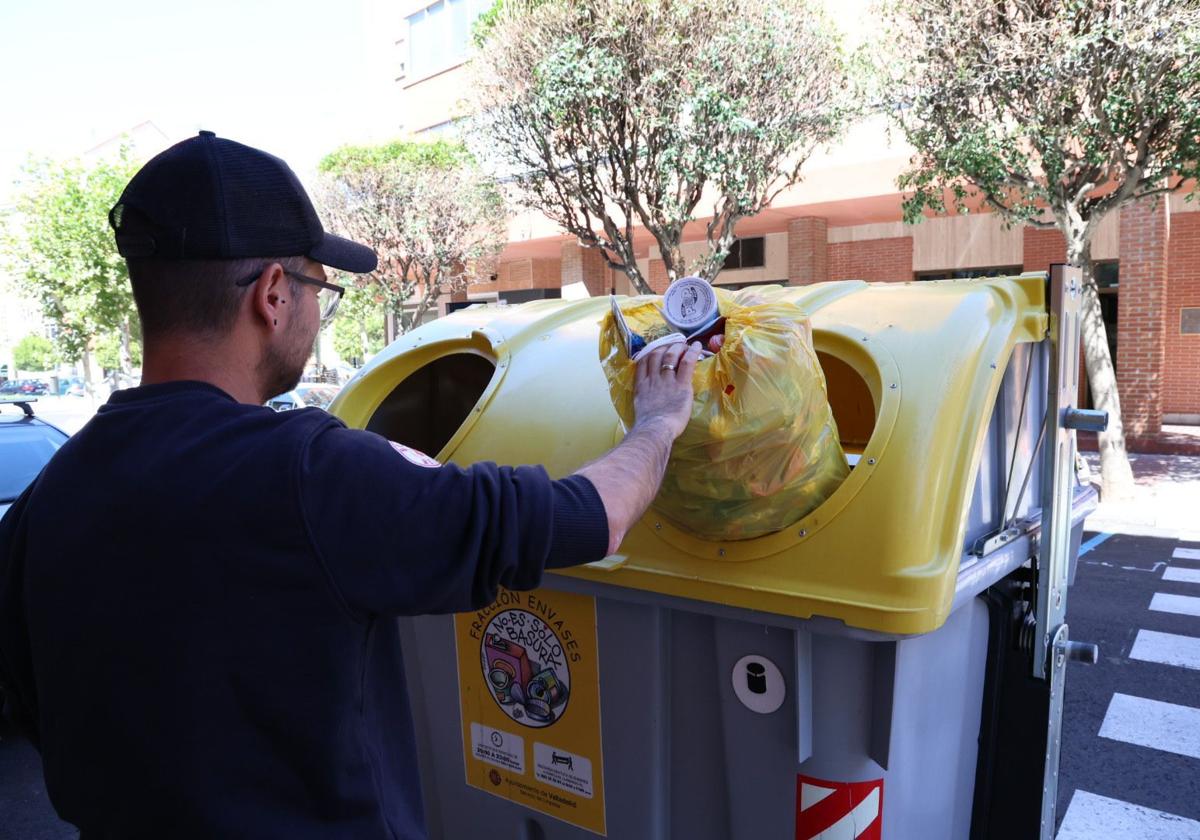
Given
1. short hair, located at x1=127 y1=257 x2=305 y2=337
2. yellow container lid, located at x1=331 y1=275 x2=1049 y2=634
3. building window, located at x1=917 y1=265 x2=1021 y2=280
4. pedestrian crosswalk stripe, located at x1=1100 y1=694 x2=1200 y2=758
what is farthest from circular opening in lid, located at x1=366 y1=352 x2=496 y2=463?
building window, located at x1=917 y1=265 x2=1021 y2=280

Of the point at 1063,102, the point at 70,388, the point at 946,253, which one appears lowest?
the point at 70,388

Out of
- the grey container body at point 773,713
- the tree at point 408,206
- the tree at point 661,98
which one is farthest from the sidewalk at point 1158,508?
the tree at point 408,206

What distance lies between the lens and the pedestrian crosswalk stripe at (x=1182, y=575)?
21.9 feet

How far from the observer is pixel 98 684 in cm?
108

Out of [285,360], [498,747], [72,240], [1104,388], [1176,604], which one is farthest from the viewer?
[72,240]

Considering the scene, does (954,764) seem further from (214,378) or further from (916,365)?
(214,378)

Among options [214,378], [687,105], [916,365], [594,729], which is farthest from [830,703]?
[687,105]

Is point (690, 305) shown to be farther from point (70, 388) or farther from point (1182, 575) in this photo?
point (70, 388)

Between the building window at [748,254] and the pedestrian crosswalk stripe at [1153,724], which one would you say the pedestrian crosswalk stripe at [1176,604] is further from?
the building window at [748,254]

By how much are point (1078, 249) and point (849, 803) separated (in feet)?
28.5

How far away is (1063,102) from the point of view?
827cm

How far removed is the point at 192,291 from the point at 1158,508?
10.1 m

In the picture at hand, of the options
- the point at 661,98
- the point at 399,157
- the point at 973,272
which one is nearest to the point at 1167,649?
the point at 661,98

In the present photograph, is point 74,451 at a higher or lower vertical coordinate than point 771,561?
higher
